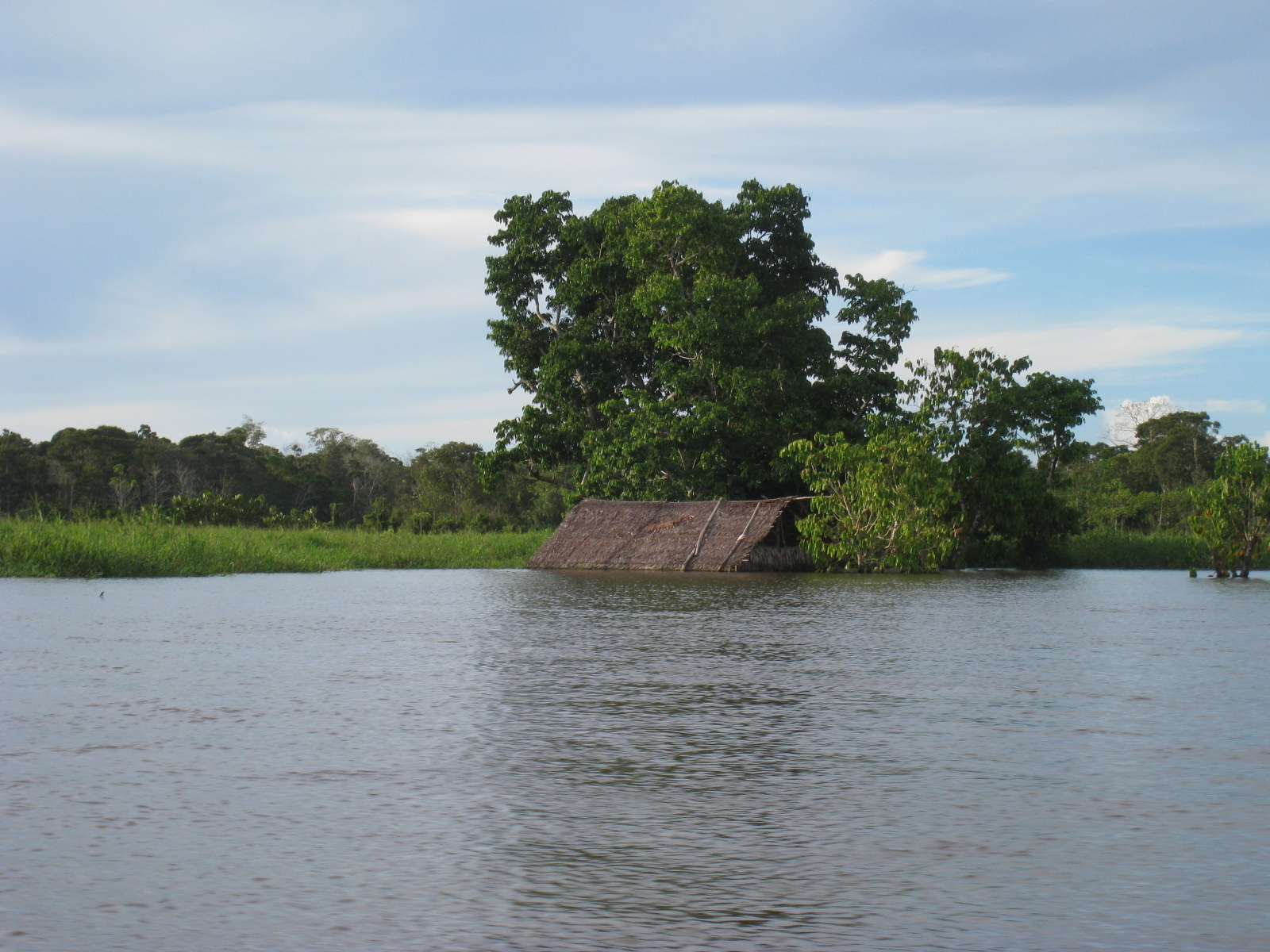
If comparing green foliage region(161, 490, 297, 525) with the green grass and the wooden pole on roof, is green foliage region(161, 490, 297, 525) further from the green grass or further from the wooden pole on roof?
the wooden pole on roof

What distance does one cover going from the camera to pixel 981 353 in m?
22.6

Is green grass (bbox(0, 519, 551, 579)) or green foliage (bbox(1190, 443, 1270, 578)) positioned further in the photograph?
green foliage (bbox(1190, 443, 1270, 578))

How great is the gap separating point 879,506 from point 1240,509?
5274 millimetres

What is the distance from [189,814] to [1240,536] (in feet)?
60.0

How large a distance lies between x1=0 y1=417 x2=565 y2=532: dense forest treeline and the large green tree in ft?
27.8

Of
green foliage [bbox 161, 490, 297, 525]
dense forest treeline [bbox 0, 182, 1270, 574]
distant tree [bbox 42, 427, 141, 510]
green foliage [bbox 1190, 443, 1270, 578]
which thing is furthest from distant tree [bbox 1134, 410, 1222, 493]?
distant tree [bbox 42, 427, 141, 510]

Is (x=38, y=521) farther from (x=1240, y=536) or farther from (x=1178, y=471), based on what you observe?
(x=1178, y=471)

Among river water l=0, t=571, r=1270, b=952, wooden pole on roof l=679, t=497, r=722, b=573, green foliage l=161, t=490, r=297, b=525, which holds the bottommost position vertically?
river water l=0, t=571, r=1270, b=952

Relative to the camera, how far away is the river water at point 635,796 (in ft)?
7.82

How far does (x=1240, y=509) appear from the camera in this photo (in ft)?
59.7

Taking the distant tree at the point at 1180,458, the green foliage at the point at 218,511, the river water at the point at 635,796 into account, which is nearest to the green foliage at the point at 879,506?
the river water at the point at 635,796

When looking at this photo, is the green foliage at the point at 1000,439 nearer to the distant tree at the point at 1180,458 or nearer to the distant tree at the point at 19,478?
the distant tree at the point at 1180,458

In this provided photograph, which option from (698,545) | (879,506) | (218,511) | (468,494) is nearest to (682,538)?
(698,545)

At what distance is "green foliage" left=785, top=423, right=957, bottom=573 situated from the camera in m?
19.7
